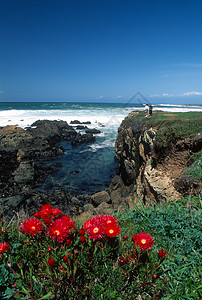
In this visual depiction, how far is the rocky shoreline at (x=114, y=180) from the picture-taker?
614cm

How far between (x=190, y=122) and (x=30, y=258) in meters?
7.34

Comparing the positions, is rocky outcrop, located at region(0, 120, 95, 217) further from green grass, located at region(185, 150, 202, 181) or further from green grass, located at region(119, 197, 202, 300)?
green grass, located at region(185, 150, 202, 181)

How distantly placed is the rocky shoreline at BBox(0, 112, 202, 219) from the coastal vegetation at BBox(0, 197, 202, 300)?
848mm

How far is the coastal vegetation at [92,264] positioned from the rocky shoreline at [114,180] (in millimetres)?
848

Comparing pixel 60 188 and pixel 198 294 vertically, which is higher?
pixel 198 294

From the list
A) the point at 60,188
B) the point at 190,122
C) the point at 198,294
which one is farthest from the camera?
the point at 60,188

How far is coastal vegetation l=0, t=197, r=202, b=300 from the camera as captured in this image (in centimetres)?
151

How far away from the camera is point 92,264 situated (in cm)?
174

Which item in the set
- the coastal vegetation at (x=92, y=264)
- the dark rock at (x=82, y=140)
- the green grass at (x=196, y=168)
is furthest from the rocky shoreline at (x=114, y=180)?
the dark rock at (x=82, y=140)

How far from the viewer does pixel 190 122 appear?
23.9 feet

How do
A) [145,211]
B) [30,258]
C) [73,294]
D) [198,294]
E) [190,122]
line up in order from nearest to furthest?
[73,294], [198,294], [30,258], [145,211], [190,122]

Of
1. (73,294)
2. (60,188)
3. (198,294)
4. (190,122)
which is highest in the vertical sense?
(190,122)

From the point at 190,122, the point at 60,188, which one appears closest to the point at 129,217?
the point at 190,122

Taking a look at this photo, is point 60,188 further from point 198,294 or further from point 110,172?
point 198,294
